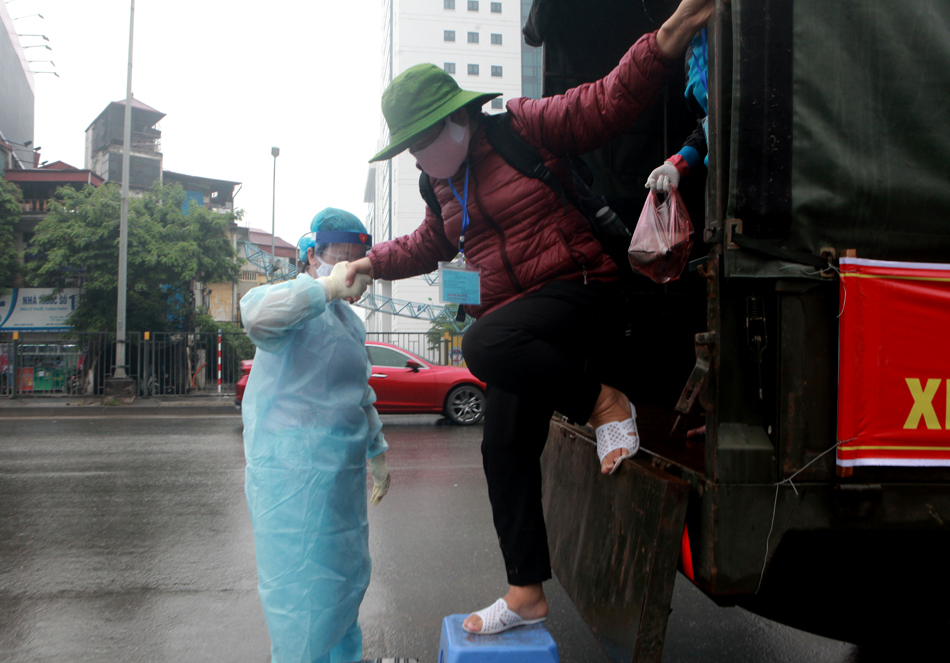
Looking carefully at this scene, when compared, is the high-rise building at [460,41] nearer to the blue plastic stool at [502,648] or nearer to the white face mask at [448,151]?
the white face mask at [448,151]

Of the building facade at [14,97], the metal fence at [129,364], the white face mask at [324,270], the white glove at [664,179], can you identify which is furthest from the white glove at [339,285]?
the building facade at [14,97]

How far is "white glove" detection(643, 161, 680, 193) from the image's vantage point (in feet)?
6.21

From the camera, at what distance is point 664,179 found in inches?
74.6

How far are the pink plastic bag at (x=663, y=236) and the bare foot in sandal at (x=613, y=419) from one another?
407mm

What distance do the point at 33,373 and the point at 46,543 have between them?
52.8ft

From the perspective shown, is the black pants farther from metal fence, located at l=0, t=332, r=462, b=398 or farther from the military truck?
metal fence, located at l=0, t=332, r=462, b=398

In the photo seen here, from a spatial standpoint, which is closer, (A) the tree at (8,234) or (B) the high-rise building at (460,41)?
(A) the tree at (8,234)

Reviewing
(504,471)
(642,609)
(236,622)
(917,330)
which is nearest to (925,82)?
(917,330)

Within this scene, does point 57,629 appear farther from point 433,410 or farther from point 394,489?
point 433,410

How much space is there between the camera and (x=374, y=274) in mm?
2471

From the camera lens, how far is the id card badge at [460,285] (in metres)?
2.19

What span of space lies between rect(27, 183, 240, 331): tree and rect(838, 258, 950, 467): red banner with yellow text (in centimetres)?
2314

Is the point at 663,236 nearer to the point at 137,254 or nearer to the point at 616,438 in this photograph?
the point at 616,438

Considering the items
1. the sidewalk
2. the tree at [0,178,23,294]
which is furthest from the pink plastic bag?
the tree at [0,178,23,294]
